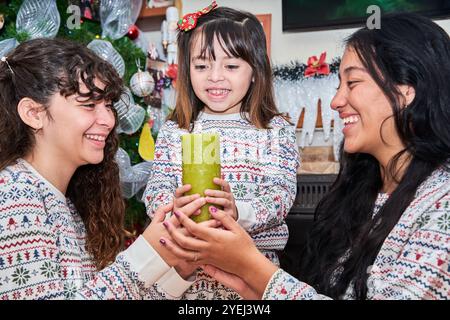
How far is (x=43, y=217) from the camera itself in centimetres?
149

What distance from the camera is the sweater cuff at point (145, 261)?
1.44 m

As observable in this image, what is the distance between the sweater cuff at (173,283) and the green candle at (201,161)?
34cm

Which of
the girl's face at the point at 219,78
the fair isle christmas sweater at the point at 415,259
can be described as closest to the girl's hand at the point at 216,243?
the fair isle christmas sweater at the point at 415,259

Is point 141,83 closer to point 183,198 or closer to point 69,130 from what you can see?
point 69,130

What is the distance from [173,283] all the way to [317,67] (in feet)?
7.24

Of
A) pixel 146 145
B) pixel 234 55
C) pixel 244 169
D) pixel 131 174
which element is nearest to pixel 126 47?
pixel 146 145

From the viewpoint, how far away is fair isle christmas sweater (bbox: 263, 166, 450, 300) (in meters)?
1.19

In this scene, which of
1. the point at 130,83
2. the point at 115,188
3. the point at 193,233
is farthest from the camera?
the point at 130,83

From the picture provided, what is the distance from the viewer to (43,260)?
1424 mm

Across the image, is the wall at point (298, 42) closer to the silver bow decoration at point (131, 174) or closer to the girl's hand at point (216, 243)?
the silver bow decoration at point (131, 174)

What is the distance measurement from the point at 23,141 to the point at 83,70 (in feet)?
0.96

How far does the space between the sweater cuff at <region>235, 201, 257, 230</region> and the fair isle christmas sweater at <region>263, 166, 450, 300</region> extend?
1.51ft

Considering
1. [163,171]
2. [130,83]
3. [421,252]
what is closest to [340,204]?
[421,252]
